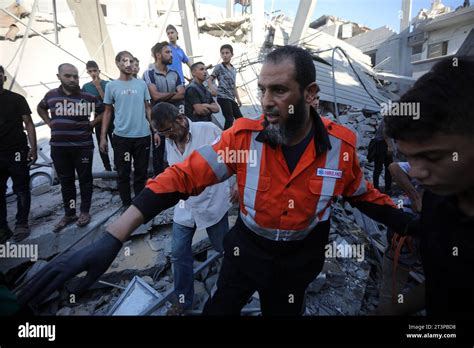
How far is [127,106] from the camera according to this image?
359 cm

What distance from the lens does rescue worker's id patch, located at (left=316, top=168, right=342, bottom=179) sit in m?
1.27

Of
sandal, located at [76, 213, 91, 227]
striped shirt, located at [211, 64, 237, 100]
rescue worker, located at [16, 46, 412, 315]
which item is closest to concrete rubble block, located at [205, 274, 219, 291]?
rescue worker, located at [16, 46, 412, 315]

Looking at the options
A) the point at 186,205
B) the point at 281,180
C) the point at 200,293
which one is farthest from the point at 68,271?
the point at 200,293

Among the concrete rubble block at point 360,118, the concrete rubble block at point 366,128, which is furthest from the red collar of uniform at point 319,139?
the concrete rubble block at point 360,118

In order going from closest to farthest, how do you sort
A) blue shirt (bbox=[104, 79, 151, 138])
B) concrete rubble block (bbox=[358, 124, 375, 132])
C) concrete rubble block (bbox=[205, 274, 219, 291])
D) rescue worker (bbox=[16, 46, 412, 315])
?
rescue worker (bbox=[16, 46, 412, 315]) → concrete rubble block (bbox=[205, 274, 219, 291]) → blue shirt (bbox=[104, 79, 151, 138]) → concrete rubble block (bbox=[358, 124, 375, 132])

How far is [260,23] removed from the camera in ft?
41.9

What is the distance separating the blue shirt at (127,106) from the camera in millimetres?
3586

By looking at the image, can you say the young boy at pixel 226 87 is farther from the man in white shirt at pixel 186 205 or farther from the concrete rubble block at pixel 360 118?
the concrete rubble block at pixel 360 118

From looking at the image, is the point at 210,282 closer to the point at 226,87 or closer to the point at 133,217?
the point at 133,217

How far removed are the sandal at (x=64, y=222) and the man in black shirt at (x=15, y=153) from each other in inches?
17.9

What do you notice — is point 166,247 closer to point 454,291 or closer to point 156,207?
point 156,207

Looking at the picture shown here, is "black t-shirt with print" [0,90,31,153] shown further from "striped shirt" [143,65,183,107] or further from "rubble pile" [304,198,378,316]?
"rubble pile" [304,198,378,316]

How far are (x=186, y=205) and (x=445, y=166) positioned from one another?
1.90m

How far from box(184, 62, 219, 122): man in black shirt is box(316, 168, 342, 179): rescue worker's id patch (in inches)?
104
